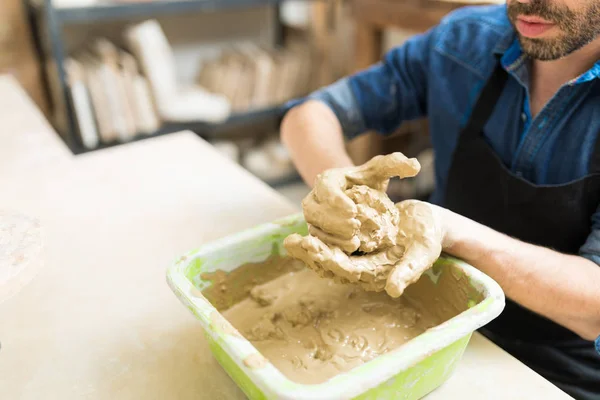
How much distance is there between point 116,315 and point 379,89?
0.90 metres

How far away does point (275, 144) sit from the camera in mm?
2992

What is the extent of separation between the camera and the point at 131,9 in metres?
2.21

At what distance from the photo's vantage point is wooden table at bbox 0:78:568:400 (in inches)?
28.7

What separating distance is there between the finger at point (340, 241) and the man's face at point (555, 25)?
2.04 ft

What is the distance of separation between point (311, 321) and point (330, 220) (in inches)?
7.5

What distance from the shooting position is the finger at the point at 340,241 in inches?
27.5

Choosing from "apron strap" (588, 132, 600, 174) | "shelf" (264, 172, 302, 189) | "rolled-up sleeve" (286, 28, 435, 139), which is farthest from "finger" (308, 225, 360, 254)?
"shelf" (264, 172, 302, 189)

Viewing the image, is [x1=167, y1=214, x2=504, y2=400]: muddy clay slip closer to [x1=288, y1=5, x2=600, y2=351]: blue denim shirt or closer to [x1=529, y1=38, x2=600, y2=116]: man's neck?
[x1=288, y1=5, x2=600, y2=351]: blue denim shirt

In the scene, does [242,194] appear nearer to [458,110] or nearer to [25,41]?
[458,110]

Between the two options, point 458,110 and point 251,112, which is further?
point 251,112

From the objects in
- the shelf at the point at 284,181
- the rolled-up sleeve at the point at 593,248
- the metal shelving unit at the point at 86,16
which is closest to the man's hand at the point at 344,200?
the rolled-up sleeve at the point at 593,248

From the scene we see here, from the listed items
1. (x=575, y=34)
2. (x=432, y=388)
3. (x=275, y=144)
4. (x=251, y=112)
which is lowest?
(x=275, y=144)

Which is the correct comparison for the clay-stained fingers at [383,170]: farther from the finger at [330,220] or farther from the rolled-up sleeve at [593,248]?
the rolled-up sleeve at [593,248]

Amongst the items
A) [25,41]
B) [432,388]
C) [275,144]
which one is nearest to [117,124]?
[25,41]
